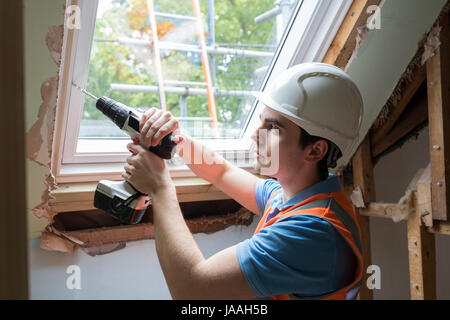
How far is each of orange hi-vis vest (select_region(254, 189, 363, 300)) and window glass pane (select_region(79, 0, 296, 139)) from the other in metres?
0.96

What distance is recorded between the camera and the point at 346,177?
2.12 meters

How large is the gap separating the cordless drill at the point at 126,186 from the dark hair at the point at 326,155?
0.42 metres

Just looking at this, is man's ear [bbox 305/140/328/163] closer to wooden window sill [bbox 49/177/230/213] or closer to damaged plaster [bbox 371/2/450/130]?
wooden window sill [bbox 49/177/230/213]

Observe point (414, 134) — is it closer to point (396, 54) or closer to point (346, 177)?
point (346, 177)

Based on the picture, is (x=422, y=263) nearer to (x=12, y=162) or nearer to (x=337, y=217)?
(x=337, y=217)

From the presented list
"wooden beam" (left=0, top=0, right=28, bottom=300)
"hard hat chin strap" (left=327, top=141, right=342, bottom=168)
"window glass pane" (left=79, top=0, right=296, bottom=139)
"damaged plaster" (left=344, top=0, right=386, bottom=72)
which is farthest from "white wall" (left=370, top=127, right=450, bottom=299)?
"wooden beam" (left=0, top=0, right=28, bottom=300)

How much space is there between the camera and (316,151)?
1174mm

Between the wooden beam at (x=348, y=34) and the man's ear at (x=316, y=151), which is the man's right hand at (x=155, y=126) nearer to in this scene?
the man's ear at (x=316, y=151)

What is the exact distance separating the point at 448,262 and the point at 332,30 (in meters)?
1.80

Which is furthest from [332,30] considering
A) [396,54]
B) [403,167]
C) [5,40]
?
[5,40]

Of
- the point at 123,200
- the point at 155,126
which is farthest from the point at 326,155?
the point at 123,200

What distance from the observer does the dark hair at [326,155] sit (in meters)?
1.16

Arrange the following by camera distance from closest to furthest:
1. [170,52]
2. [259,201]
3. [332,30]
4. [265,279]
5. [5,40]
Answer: [5,40] → [265,279] → [259,201] → [332,30] → [170,52]

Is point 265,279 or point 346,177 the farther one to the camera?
point 346,177
